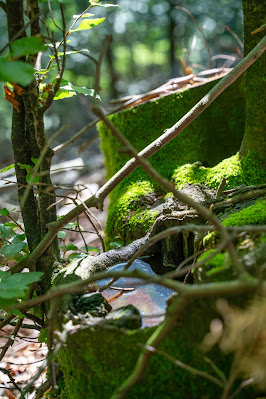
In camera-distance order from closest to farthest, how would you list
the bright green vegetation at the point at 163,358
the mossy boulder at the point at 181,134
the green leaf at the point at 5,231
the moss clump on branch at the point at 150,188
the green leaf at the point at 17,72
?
1. the green leaf at the point at 17,72
2. the bright green vegetation at the point at 163,358
3. the green leaf at the point at 5,231
4. the moss clump on branch at the point at 150,188
5. the mossy boulder at the point at 181,134

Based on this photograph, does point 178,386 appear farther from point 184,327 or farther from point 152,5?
point 152,5

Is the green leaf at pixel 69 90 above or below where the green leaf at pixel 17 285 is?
above

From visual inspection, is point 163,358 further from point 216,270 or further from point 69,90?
point 69,90

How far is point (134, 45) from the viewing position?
1277 cm

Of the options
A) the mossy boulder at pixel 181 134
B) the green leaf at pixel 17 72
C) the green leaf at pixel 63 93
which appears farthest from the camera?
the mossy boulder at pixel 181 134

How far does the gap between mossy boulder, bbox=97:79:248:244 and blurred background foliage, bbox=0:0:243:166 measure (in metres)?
6.57

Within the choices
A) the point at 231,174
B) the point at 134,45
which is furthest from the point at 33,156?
the point at 134,45

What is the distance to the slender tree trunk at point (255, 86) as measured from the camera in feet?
8.37

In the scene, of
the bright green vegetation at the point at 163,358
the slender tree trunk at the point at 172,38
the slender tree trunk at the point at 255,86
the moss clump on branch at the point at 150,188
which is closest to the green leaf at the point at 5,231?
the moss clump on branch at the point at 150,188

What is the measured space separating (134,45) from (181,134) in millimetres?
10803

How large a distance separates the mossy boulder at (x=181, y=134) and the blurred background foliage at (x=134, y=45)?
657 cm

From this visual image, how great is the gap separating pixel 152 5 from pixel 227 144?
9.25 m

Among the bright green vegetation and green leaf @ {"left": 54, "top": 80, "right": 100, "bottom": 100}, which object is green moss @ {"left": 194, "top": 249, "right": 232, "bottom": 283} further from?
green leaf @ {"left": 54, "top": 80, "right": 100, "bottom": 100}

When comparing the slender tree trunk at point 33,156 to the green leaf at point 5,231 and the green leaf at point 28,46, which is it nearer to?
the green leaf at point 5,231
